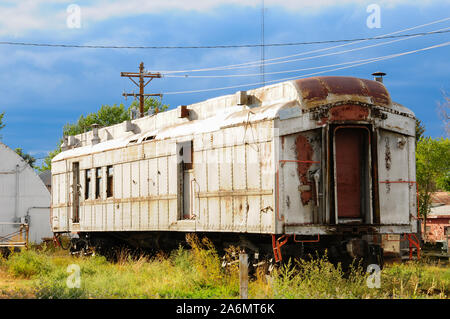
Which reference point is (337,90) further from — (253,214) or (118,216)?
(118,216)

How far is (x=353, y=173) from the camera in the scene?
12.5m

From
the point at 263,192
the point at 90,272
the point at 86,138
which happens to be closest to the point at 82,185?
the point at 86,138

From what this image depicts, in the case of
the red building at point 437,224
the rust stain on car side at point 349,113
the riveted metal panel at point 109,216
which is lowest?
the red building at point 437,224

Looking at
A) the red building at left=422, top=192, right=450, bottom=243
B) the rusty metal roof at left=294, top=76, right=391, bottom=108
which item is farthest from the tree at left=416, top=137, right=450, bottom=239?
the rusty metal roof at left=294, top=76, right=391, bottom=108

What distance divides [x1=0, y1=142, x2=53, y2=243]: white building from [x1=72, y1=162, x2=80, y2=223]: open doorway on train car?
1118 cm

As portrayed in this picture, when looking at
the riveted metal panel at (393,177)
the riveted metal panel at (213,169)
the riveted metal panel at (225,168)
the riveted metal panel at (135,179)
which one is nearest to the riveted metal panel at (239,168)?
the riveted metal panel at (225,168)

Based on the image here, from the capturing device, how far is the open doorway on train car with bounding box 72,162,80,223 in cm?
2114

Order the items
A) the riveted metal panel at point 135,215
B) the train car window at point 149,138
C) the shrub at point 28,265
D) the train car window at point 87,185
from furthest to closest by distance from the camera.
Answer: the train car window at point 87,185
the riveted metal panel at point 135,215
the train car window at point 149,138
the shrub at point 28,265

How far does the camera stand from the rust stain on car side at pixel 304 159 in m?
11.9

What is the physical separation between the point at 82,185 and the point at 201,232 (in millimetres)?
7579

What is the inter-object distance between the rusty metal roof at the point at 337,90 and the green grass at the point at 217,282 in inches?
122

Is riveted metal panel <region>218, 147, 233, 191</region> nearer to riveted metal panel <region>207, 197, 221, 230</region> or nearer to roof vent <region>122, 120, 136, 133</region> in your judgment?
riveted metal panel <region>207, 197, 221, 230</region>

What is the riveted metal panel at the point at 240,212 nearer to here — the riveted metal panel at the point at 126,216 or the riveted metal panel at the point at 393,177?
the riveted metal panel at the point at 393,177

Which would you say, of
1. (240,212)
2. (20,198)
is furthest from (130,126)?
(20,198)
